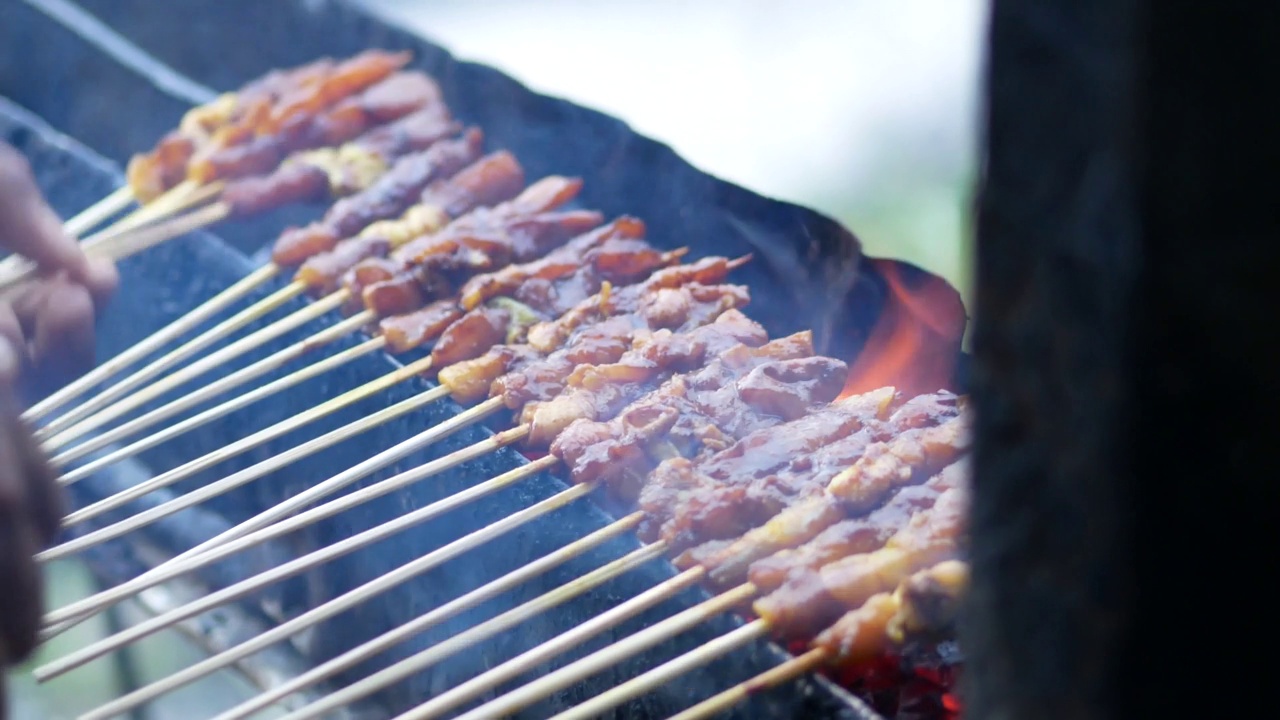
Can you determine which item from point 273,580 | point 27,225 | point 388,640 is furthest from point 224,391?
point 388,640

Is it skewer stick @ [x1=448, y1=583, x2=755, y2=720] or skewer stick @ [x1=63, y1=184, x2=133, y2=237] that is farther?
skewer stick @ [x1=63, y1=184, x2=133, y2=237]

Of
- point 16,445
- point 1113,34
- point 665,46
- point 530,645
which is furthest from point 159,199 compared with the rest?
point 665,46

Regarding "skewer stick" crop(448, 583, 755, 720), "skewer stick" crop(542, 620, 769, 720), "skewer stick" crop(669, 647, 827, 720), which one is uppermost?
"skewer stick" crop(448, 583, 755, 720)

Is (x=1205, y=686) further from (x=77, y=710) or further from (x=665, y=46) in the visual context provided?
(x=665, y=46)

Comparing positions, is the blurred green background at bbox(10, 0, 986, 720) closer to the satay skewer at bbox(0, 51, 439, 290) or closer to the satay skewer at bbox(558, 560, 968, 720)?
the satay skewer at bbox(0, 51, 439, 290)

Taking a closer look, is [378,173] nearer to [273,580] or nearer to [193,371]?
[193,371]

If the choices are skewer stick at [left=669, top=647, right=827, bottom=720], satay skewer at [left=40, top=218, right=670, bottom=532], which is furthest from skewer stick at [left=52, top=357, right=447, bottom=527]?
skewer stick at [left=669, top=647, right=827, bottom=720]

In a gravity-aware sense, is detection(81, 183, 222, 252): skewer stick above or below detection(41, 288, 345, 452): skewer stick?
above
